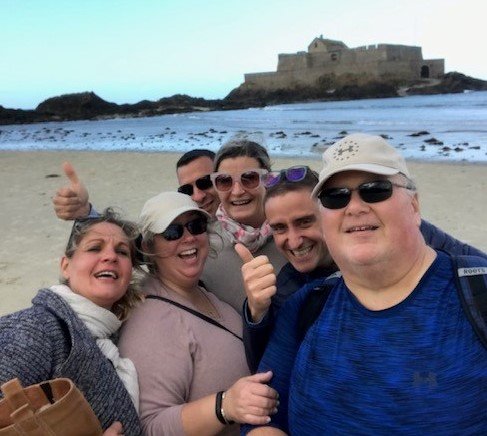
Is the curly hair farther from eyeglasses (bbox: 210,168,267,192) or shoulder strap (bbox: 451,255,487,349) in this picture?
shoulder strap (bbox: 451,255,487,349)

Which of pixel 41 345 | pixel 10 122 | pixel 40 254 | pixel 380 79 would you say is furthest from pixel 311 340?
pixel 380 79

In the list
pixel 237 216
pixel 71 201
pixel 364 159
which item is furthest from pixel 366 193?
pixel 71 201

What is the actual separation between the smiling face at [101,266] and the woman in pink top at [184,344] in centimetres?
16

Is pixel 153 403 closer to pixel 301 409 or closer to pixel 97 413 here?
pixel 97 413

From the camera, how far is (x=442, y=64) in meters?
91.7

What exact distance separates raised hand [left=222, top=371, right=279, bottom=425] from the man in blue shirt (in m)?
0.07

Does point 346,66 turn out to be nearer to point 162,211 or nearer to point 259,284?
point 162,211

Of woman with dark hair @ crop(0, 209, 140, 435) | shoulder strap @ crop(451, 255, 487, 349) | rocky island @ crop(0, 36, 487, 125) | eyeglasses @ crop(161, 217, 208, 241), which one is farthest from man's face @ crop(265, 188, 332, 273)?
rocky island @ crop(0, 36, 487, 125)

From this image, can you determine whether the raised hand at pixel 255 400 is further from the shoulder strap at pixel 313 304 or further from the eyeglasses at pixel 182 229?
the eyeglasses at pixel 182 229

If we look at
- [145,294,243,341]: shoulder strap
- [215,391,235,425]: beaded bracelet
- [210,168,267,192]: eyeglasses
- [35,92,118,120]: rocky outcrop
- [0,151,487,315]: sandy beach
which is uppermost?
[35,92,118,120]: rocky outcrop

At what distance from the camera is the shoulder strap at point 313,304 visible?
1.96 meters

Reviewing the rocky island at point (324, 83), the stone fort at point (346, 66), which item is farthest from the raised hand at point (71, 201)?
the stone fort at point (346, 66)

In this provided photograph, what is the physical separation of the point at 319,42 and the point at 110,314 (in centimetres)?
9703

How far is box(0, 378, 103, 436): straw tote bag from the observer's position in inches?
64.4
